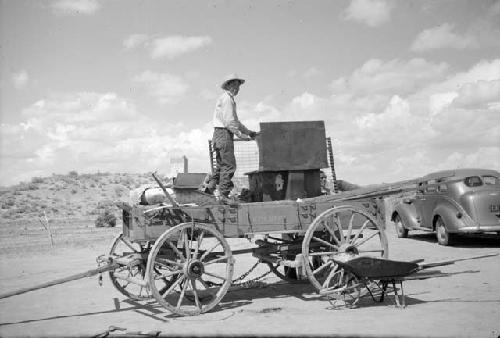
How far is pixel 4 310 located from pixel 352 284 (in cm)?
538

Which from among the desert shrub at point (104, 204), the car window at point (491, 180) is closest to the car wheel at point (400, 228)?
the car window at point (491, 180)

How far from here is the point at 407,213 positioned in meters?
15.2

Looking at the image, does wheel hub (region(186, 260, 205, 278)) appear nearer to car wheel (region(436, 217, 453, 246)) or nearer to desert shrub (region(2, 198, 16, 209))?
car wheel (region(436, 217, 453, 246))

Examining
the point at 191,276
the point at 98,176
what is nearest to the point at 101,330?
the point at 191,276

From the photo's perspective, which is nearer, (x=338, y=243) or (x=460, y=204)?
(x=338, y=243)

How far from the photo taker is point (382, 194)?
7.64m

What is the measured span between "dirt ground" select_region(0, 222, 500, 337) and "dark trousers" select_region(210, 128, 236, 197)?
1821mm

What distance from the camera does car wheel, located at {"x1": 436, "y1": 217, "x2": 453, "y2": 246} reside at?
12945mm

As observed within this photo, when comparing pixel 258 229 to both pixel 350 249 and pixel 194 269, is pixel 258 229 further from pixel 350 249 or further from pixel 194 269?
pixel 350 249

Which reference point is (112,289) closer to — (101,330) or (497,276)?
(101,330)

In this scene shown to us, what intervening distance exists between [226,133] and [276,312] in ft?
9.25

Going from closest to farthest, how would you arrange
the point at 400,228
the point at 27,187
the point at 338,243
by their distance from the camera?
the point at 338,243
the point at 400,228
the point at 27,187

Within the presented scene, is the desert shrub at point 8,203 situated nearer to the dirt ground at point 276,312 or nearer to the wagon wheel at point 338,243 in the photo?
the dirt ground at point 276,312

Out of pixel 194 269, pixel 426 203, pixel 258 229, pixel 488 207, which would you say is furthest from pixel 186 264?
pixel 426 203
